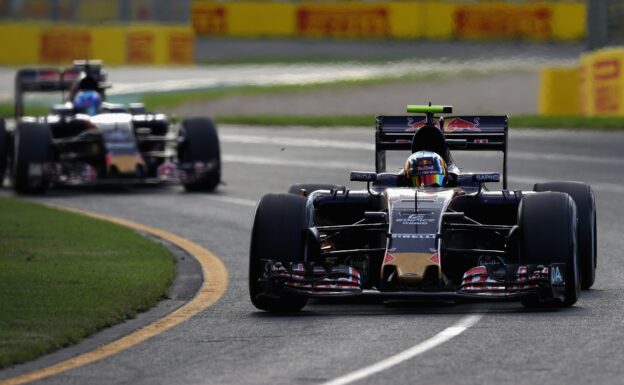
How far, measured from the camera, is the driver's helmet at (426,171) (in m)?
13.6

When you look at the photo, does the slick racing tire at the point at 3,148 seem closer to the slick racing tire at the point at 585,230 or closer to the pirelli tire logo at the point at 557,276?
the slick racing tire at the point at 585,230

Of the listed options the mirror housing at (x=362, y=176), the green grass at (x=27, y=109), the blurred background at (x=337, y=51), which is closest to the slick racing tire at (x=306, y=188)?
the mirror housing at (x=362, y=176)

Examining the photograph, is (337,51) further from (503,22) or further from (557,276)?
(557,276)

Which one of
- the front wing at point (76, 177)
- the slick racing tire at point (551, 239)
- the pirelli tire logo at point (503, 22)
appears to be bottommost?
the front wing at point (76, 177)

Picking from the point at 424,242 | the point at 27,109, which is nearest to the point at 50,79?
the point at 27,109

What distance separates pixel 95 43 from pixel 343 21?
37.4 feet

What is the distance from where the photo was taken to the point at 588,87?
34750mm

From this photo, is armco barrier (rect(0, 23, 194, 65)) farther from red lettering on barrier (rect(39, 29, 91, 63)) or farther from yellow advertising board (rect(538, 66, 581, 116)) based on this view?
yellow advertising board (rect(538, 66, 581, 116))

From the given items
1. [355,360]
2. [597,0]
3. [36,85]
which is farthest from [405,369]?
[597,0]

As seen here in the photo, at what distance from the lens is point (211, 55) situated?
55844 millimetres

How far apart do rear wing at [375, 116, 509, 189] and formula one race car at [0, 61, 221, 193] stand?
847 cm

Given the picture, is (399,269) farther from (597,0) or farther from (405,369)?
(597,0)

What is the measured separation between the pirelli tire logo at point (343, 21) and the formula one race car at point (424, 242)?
46099 millimetres

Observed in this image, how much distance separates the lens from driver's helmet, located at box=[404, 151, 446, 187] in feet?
44.6
